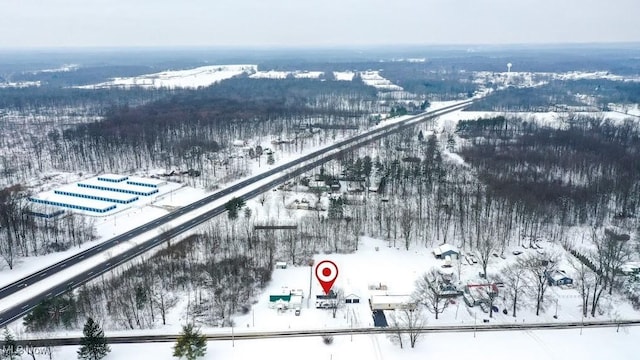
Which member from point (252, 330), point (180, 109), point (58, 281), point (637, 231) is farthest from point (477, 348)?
point (180, 109)

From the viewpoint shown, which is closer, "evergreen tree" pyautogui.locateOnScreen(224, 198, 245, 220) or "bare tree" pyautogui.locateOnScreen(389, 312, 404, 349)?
"bare tree" pyautogui.locateOnScreen(389, 312, 404, 349)

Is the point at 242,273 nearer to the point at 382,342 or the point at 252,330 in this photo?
the point at 252,330

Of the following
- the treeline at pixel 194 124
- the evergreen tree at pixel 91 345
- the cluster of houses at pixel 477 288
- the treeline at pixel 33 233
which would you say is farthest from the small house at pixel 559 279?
the treeline at pixel 194 124

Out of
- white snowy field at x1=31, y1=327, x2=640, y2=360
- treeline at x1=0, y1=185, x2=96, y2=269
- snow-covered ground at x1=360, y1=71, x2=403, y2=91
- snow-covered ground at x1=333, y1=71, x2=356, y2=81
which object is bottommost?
white snowy field at x1=31, y1=327, x2=640, y2=360

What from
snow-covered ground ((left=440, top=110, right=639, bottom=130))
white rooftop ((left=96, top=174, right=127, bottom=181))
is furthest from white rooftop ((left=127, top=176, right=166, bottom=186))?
snow-covered ground ((left=440, top=110, right=639, bottom=130))

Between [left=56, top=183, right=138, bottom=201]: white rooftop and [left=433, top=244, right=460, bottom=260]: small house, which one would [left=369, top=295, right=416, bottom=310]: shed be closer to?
[left=433, top=244, right=460, bottom=260]: small house

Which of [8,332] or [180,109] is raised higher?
[180,109]
